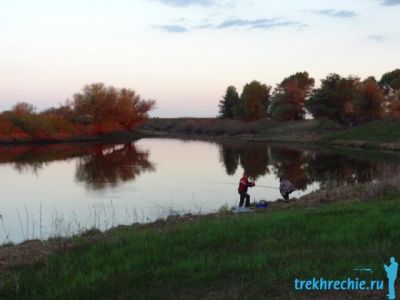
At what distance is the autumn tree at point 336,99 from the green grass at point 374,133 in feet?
27.9

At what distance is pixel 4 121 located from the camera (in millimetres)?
73125

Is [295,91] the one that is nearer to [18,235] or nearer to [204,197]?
[204,197]

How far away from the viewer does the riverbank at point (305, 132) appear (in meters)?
59.2

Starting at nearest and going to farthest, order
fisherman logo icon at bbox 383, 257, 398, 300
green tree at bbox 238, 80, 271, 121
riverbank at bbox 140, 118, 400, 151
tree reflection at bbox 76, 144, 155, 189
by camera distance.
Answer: fisherman logo icon at bbox 383, 257, 398, 300 < tree reflection at bbox 76, 144, 155, 189 < riverbank at bbox 140, 118, 400, 151 < green tree at bbox 238, 80, 271, 121

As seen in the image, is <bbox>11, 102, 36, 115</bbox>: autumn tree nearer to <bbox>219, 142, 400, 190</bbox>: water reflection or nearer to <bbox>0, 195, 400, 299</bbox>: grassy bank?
<bbox>219, 142, 400, 190</bbox>: water reflection

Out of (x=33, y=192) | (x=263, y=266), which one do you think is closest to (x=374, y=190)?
(x=263, y=266)

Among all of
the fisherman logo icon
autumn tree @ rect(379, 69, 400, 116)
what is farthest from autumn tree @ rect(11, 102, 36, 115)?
the fisherman logo icon

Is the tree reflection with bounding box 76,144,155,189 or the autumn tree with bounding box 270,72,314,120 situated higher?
the autumn tree with bounding box 270,72,314,120

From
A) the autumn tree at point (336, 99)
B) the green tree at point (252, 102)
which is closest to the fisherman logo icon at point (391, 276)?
the autumn tree at point (336, 99)

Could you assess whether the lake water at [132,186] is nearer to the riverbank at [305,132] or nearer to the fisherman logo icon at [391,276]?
the fisherman logo icon at [391,276]

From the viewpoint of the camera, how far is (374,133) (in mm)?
61562

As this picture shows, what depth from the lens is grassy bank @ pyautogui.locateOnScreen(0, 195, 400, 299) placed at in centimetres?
691

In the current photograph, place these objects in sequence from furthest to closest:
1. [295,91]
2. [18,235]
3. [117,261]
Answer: [295,91] < [18,235] < [117,261]

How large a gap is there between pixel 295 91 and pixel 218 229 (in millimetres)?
75537
